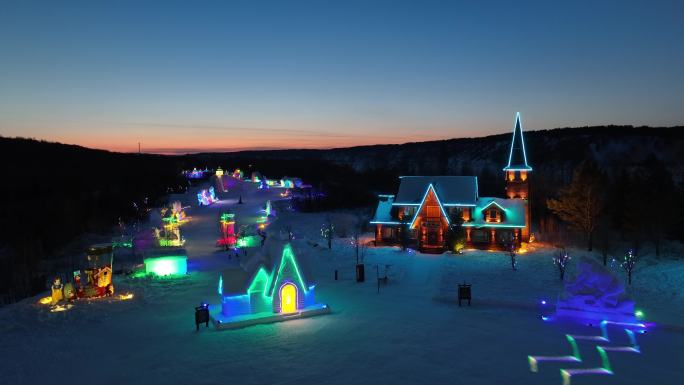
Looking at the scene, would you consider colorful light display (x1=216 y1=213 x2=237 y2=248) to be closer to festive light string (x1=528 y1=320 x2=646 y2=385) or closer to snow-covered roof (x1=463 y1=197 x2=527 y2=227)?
snow-covered roof (x1=463 y1=197 x2=527 y2=227)

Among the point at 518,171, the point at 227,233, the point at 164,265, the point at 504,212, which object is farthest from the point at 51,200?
the point at 518,171

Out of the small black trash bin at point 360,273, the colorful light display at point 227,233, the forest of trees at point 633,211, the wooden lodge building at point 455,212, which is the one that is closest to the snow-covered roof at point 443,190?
the wooden lodge building at point 455,212

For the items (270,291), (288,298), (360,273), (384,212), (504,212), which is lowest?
(360,273)

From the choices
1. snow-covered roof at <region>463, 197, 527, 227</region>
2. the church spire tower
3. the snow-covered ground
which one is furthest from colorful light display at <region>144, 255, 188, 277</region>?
the church spire tower

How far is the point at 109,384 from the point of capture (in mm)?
12711

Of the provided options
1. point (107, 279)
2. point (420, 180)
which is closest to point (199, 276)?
point (107, 279)

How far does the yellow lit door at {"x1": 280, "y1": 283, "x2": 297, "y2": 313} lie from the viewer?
729 inches

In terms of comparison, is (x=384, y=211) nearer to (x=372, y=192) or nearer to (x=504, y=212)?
(x=504, y=212)

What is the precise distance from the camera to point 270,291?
60.6 ft

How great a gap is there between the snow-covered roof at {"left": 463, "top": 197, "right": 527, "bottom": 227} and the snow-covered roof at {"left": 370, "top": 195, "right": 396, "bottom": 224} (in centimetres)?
627

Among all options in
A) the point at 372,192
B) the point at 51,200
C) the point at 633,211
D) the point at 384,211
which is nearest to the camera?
the point at 633,211

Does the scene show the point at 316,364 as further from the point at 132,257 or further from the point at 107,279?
the point at 132,257

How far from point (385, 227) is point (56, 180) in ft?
232

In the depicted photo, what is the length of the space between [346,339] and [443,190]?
79.0ft
